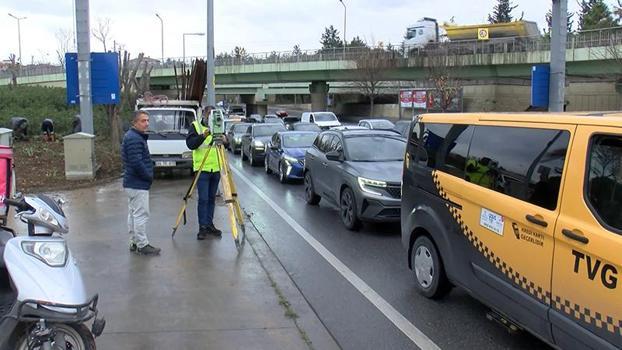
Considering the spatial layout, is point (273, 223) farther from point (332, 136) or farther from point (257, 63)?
point (257, 63)

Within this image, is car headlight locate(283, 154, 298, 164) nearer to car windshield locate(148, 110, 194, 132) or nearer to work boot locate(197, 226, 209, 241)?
car windshield locate(148, 110, 194, 132)

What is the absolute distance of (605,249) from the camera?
3361 millimetres

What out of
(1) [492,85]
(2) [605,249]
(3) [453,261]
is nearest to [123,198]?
(3) [453,261]

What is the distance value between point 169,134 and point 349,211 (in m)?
8.00

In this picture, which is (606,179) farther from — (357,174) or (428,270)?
(357,174)

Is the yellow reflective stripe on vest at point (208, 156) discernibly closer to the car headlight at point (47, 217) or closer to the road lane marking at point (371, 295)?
the road lane marking at point (371, 295)

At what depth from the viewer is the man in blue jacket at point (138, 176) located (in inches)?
280

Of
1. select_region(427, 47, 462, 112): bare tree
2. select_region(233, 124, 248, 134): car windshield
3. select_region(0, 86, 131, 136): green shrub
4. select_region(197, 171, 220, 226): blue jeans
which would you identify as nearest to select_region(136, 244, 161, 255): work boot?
select_region(197, 171, 220, 226): blue jeans

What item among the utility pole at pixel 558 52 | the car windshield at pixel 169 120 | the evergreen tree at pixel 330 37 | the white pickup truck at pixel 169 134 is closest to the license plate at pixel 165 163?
the white pickup truck at pixel 169 134

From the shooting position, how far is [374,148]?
1043 centimetres

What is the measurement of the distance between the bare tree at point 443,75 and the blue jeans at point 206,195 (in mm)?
41136

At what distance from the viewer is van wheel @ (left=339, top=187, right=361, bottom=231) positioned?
917 cm

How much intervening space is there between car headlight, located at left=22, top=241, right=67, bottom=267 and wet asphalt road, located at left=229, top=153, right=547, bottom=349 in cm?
231

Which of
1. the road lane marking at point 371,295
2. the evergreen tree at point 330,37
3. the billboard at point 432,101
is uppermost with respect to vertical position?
the evergreen tree at point 330,37
